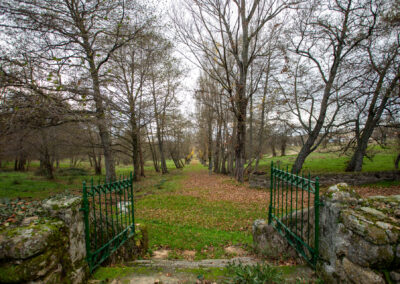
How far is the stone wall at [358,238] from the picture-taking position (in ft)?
6.84

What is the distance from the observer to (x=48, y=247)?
7.45ft

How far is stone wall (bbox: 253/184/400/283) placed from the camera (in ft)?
6.84

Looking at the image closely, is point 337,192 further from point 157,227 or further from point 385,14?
point 385,14

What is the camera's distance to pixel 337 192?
266 cm

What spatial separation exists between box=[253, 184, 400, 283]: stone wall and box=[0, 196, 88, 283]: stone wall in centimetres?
324

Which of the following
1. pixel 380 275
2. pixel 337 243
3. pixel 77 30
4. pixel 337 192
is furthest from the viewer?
pixel 77 30

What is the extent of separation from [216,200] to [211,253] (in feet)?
17.4

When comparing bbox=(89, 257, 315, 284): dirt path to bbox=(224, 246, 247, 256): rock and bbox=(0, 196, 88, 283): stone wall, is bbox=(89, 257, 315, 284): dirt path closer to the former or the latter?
bbox=(0, 196, 88, 283): stone wall

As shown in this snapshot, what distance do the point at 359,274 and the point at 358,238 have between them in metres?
0.36

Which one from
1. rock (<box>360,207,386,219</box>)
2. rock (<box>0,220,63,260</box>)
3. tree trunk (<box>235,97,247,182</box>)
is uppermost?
tree trunk (<box>235,97,247,182</box>)

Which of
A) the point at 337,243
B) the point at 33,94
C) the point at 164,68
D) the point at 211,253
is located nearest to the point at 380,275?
the point at 337,243

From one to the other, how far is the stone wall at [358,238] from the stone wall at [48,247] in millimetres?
3238

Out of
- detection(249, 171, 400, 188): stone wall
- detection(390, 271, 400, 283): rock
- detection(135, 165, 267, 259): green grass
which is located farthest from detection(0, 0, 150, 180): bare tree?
detection(249, 171, 400, 188): stone wall

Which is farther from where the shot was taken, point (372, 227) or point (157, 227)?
point (157, 227)
